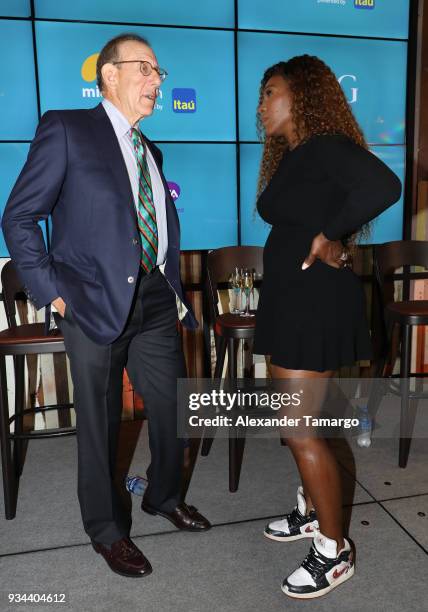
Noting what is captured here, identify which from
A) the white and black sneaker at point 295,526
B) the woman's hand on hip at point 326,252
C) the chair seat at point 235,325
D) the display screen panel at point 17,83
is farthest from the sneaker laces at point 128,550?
the display screen panel at point 17,83

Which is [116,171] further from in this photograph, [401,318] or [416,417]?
[416,417]

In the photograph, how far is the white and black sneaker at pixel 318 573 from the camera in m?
1.75

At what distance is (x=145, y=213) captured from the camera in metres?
1.88

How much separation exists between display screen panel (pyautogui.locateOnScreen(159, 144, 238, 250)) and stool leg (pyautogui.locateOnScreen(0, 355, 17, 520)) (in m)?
1.41

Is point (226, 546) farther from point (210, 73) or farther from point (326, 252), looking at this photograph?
point (210, 73)

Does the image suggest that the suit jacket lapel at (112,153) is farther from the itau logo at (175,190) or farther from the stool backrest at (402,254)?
the stool backrest at (402,254)

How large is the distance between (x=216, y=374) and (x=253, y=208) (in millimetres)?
1103

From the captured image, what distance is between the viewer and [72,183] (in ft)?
5.69

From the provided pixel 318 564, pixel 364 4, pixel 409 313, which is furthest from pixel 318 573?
pixel 364 4

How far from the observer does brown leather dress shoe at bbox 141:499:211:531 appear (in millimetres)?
2150

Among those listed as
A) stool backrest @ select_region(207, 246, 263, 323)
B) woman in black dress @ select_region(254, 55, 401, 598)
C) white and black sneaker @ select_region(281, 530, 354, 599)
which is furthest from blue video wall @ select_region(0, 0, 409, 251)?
white and black sneaker @ select_region(281, 530, 354, 599)

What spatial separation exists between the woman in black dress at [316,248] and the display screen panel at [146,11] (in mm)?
1643

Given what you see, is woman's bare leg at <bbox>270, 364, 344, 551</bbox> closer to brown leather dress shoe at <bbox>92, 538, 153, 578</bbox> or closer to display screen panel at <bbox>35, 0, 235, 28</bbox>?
brown leather dress shoe at <bbox>92, 538, 153, 578</bbox>

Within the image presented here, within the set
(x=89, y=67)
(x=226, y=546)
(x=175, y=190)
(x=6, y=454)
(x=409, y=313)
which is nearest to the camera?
(x=226, y=546)
